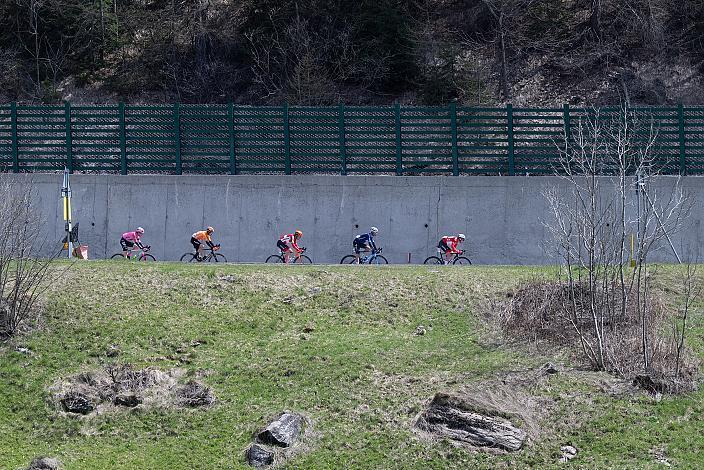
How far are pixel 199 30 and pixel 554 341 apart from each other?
1090 inches

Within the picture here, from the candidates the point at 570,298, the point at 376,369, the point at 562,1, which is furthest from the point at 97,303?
the point at 562,1

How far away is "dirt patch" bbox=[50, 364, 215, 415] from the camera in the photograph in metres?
17.7

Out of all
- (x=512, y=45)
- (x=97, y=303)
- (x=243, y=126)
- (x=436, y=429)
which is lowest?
(x=436, y=429)

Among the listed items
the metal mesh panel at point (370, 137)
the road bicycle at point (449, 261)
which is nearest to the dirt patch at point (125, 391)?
the road bicycle at point (449, 261)

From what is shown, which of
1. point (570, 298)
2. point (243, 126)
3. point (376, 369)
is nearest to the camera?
point (376, 369)

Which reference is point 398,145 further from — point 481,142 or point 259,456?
point 259,456

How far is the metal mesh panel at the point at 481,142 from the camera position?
96.4ft

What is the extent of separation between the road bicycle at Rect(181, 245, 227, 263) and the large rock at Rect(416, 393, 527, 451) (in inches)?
453

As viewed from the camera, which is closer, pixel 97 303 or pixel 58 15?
pixel 97 303

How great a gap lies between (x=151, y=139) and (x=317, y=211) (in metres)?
5.20

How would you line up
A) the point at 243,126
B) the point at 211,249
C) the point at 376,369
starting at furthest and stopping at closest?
1. the point at 243,126
2. the point at 211,249
3. the point at 376,369

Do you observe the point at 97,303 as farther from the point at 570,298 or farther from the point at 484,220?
the point at 484,220

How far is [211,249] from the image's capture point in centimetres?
2739

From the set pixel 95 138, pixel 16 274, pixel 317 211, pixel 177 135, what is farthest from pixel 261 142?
pixel 16 274
